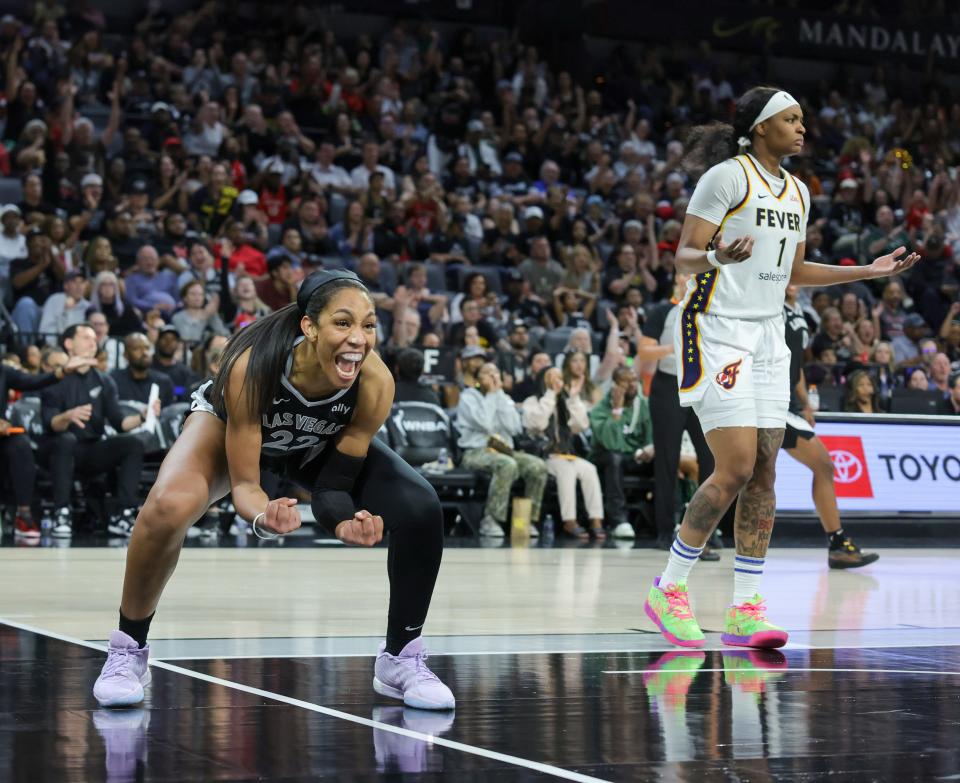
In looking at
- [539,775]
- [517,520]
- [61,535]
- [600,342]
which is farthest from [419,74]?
[539,775]

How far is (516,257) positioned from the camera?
17.4 meters

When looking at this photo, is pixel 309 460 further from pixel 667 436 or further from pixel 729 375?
pixel 667 436

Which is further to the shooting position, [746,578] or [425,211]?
[425,211]

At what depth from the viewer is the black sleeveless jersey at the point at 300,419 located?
14.3 ft

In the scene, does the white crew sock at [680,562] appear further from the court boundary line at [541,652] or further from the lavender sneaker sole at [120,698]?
the lavender sneaker sole at [120,698]

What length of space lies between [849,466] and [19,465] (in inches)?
271

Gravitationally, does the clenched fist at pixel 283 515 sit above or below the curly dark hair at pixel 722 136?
below

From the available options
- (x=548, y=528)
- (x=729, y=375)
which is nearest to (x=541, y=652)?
(x=729, y=375)

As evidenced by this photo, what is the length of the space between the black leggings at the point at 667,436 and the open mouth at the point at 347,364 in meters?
6.64

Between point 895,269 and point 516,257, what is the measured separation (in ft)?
37.2

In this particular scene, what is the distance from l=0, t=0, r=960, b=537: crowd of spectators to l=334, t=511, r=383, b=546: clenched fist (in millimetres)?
8088

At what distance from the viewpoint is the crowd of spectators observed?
1336 cm

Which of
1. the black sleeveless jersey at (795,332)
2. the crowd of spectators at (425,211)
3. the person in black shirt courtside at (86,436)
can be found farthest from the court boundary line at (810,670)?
the person in black shirt courtside at (86,436)

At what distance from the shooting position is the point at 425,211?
1722cm
